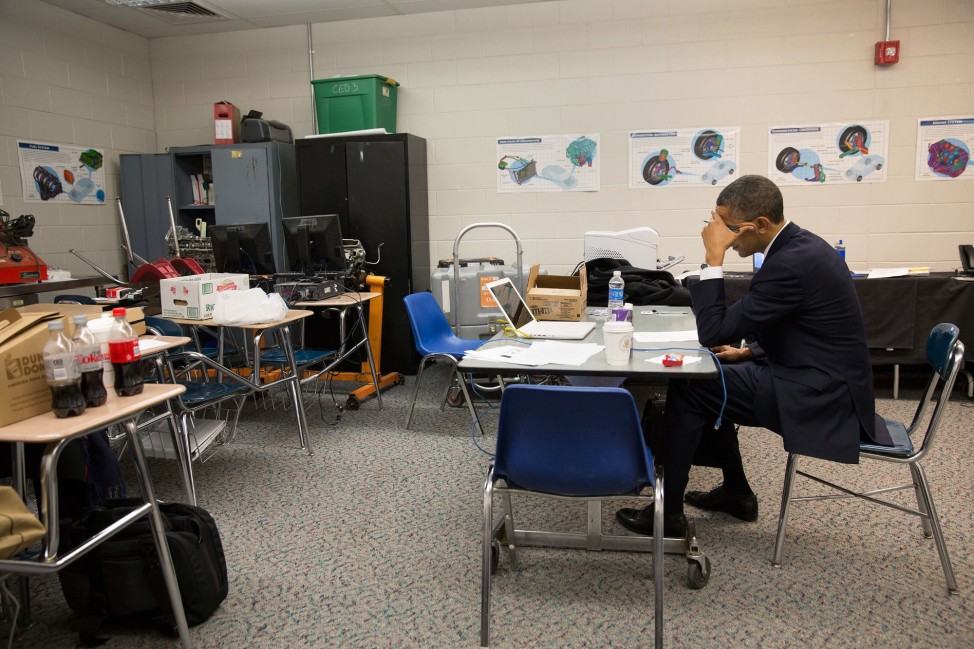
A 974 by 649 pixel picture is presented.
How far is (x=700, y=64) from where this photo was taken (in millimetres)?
4898

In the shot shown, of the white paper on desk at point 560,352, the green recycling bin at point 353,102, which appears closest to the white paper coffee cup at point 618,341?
the white paper on desk at point 560,352

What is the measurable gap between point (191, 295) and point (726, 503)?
9.21ft

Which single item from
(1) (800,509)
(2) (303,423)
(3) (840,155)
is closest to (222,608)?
(2) (303,423)

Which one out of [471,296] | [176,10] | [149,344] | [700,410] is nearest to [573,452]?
[700,410]

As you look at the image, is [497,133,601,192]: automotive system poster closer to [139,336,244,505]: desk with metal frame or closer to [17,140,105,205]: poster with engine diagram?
[139,336,244,505]: desk with metal frame

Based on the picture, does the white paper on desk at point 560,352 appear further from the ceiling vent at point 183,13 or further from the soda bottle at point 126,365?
the ceiling vent at point 183,13

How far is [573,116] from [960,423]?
10.7 ft

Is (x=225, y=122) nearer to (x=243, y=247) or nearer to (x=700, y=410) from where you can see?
(x=243, y=247)

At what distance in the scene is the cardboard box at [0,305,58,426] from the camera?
65.3 inches

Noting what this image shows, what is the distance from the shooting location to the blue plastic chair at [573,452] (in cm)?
172

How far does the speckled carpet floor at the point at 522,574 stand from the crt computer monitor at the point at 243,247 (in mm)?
1427

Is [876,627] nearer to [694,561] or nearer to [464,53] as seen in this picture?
[694,561]

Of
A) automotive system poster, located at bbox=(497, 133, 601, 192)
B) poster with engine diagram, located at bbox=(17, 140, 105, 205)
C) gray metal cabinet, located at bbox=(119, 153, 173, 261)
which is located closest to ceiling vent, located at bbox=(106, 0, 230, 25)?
gray metal cabinet, located at bbox=(119, 153, 173, 261)

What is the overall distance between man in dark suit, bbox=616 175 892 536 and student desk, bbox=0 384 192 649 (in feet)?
5.17
